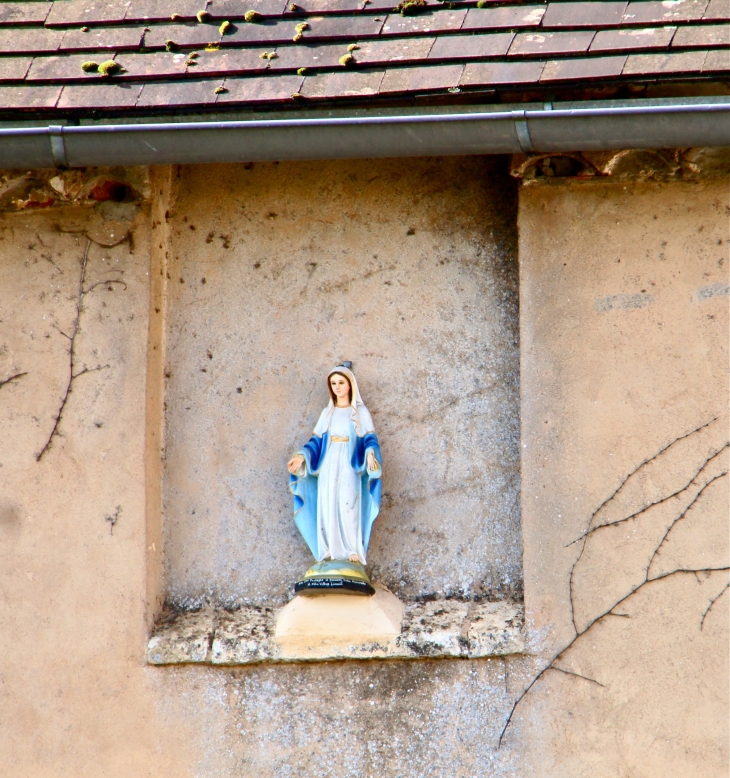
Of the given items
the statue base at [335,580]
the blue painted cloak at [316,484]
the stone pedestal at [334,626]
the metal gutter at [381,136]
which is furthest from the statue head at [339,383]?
the metal gutter at [381,136]

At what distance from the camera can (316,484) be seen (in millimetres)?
5273

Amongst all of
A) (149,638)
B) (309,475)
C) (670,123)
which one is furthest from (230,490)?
(670,123)

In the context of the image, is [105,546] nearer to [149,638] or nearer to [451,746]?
[149,638]

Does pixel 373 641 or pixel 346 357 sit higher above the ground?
pixel 346 357

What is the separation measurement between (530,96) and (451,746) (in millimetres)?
2711

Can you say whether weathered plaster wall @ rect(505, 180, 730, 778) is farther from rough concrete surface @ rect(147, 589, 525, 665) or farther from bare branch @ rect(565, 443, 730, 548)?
rough concrete surface @ rect(147, 589, 525, 665)

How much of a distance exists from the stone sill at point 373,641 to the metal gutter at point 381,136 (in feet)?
6.55

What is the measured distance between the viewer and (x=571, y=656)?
484 centimetres

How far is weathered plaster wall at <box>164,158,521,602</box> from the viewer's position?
5.34 meters

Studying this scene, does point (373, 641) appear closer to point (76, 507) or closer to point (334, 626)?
point (334, 626)

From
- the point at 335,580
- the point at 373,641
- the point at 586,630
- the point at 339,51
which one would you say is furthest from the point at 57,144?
the point at 586,630

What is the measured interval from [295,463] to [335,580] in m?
0.57

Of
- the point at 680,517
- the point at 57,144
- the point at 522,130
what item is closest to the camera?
the point at 522,130

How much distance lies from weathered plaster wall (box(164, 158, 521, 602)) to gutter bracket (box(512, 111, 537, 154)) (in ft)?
2.91
